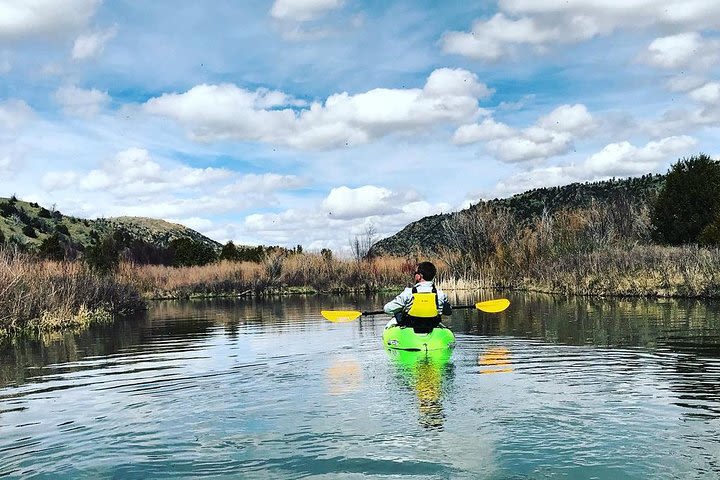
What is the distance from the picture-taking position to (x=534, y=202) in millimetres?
107500

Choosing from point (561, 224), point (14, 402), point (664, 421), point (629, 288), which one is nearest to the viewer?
point (664, 421)

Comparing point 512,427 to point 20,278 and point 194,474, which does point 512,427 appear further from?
point 20,278

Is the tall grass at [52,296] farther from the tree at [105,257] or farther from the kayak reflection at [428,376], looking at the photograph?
the kayak reflection at [428,376]

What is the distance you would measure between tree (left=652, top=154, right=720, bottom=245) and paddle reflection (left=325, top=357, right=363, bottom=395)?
27.3 m

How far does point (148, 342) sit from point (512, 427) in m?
13.4

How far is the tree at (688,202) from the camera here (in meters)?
35.7

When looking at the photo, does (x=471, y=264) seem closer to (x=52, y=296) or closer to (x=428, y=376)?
(x=52, y=296)

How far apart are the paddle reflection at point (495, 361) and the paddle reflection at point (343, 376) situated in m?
2.06

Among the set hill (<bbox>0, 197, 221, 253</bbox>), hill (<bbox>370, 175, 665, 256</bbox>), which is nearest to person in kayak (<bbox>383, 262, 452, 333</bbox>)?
hill (<bbox>0, 197, 221, 253</bbox>)

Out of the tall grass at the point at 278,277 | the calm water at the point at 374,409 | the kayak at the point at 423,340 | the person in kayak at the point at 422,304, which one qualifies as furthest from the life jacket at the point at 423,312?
the tall grass at the point at 278,277

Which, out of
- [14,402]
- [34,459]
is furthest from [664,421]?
[14,402]

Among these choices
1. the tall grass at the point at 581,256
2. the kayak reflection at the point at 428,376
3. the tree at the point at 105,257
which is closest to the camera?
the kayak reflection at the point at 428,376

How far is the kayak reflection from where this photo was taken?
27.6ft

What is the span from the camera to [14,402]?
10617 millimetres
